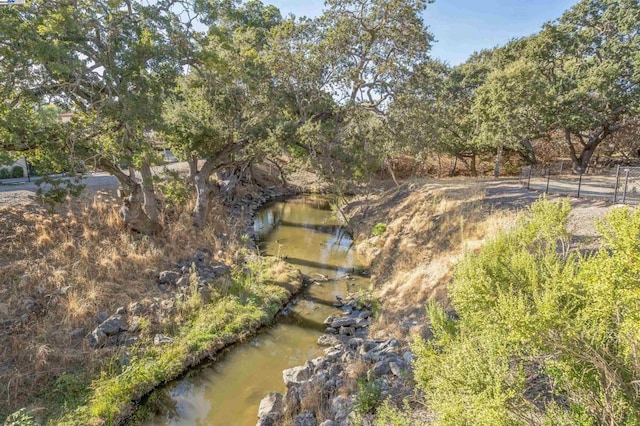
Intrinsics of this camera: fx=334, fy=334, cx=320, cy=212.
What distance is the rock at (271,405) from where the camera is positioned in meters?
6.02

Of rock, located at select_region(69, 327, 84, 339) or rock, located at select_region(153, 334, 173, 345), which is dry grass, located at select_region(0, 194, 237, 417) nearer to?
rock, located at select_region(69, 327, 84, 339)

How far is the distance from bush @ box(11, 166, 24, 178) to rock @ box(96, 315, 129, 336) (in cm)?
1559

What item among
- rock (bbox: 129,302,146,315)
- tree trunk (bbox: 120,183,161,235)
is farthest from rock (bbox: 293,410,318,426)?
tree trunk (bbox: 120,183,161,235)

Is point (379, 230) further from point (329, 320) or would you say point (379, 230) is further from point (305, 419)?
point (305, 419)

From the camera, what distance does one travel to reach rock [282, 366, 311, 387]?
6934 mm

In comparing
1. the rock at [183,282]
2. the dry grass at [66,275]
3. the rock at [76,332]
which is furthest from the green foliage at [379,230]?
the rock at [76,332]

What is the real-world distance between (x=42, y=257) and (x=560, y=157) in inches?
1403

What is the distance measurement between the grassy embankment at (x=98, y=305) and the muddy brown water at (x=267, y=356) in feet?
1.50

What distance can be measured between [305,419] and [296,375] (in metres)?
1.34

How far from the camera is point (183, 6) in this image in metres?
9.77

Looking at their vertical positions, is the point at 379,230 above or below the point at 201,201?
below

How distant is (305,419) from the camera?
18.8 feet

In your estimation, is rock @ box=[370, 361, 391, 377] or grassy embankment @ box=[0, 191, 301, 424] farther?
rock @ box=[370, 361, 391, 377]

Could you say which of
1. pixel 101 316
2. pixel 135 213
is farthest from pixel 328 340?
pixel 135 213
